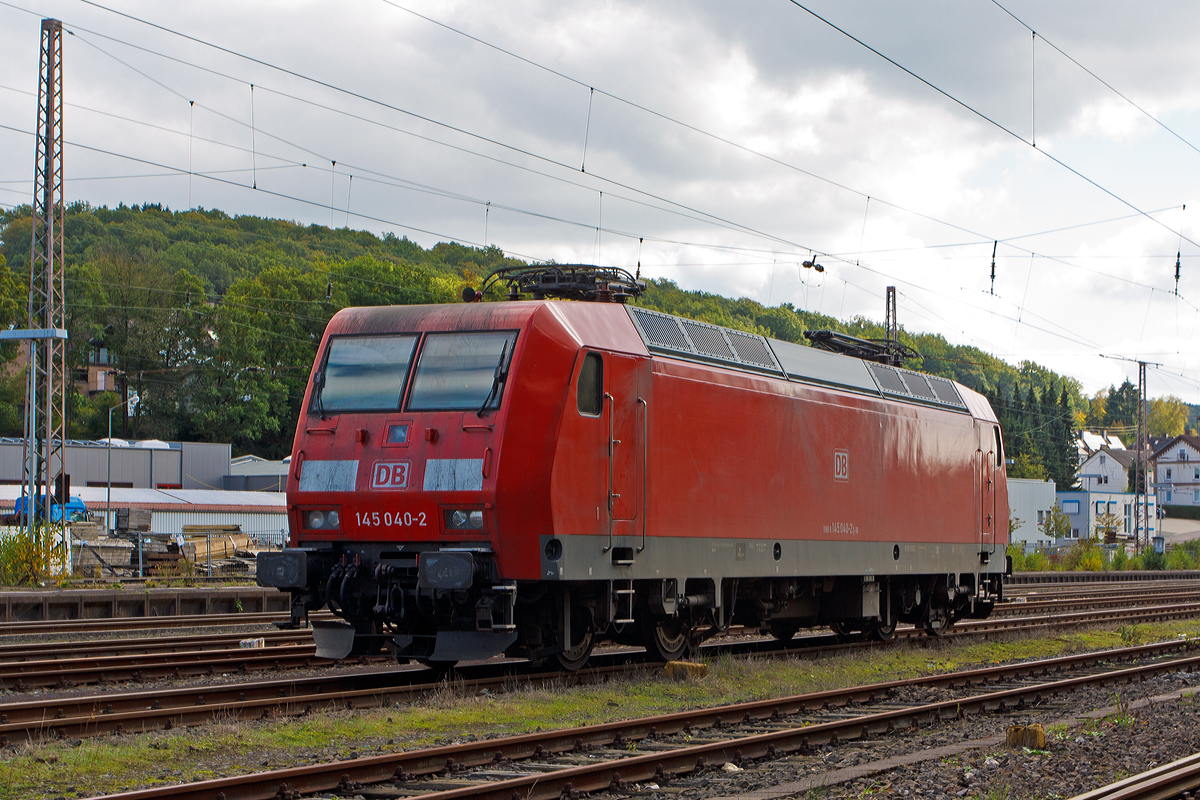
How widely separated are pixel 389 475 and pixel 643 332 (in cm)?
338

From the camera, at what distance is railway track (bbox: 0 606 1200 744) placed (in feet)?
32.3

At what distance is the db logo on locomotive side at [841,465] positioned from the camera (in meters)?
16.7

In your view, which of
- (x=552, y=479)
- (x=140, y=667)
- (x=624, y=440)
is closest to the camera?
(x=552, y=479)

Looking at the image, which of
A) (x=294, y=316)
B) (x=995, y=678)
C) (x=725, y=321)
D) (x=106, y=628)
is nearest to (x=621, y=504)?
(x=995, y=678)

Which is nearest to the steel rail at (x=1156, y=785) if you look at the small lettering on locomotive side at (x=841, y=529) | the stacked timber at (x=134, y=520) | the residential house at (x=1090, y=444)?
the small lettering on locomotive side at (x=841, y=529)

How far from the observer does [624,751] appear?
30.8ft

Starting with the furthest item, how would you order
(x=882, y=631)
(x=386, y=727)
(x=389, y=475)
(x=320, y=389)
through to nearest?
(x=882, y=631) < (x=320, y=389) < (x=389, y=475) < (x=386, y=727)

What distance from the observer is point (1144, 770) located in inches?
349

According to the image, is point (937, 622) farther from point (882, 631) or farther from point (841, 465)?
point (841, 465)

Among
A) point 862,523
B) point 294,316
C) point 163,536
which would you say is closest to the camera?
point 862,523

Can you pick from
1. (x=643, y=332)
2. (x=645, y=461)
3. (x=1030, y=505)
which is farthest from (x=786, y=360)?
(x=1030, y=505)

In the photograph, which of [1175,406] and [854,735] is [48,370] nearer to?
[854,735]

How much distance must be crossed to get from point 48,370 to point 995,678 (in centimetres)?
2296

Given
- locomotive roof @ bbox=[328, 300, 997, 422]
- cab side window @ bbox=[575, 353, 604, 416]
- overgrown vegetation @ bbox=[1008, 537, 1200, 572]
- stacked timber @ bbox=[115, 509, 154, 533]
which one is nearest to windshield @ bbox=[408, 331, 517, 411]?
locomotive roof @ bbox=[328, 300, 997, 422]
